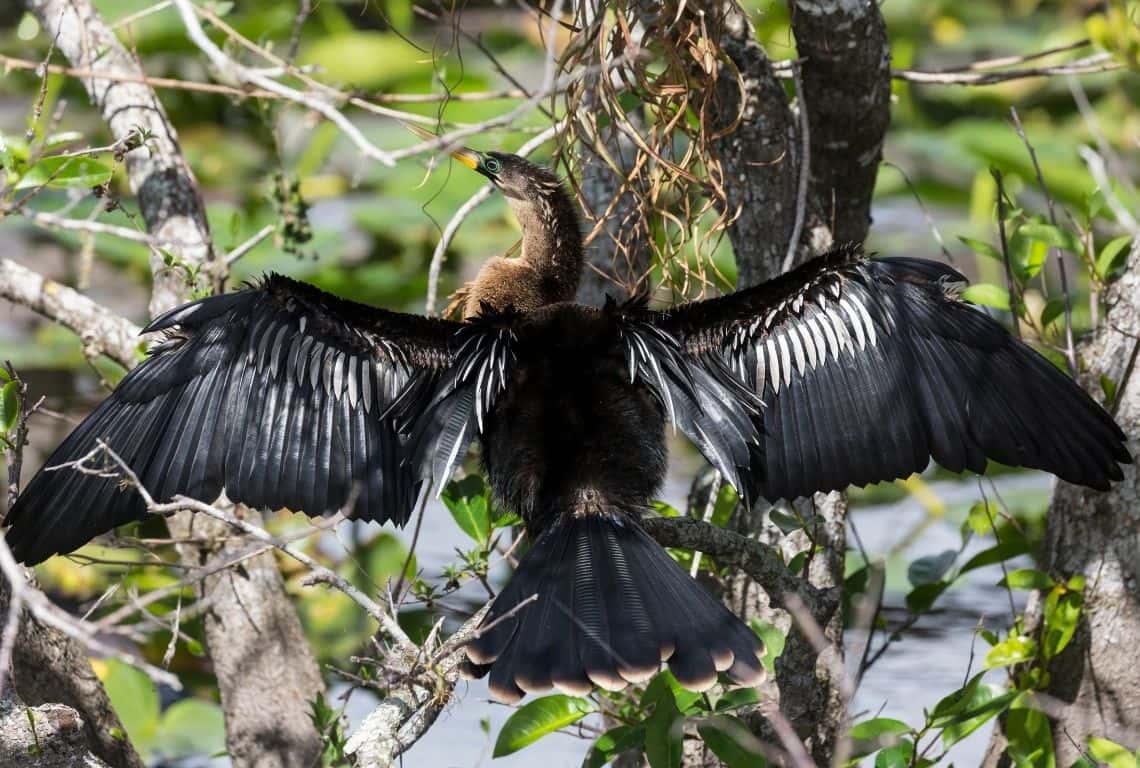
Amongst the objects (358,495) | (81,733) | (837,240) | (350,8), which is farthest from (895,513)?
(350,8)

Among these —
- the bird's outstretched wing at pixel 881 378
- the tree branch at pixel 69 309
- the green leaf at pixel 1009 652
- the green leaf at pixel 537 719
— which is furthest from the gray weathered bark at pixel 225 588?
the green leaf at pixel 1009 652

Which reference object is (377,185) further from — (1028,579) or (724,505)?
(1028,579)

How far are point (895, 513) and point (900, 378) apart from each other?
247 cm

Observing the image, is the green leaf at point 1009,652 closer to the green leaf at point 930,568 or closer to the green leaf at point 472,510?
the green leaf at point 930,568

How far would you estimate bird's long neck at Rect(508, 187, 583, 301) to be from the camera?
2.88 metres

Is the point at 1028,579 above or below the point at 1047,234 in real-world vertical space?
below

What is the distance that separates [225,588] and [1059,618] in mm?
1665

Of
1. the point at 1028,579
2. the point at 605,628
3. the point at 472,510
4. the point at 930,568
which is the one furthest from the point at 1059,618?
the point at 472,510

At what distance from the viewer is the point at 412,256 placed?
594 cm

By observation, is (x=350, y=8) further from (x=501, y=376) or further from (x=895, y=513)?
(x=501, y=376)

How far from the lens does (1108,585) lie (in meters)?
2.71

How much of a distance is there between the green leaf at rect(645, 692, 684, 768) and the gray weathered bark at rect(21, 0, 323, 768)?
1.05 metres

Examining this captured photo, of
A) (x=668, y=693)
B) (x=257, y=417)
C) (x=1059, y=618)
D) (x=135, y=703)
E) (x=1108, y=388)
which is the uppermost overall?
(x=1108, y=388)

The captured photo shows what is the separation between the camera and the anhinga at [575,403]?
242 cm
